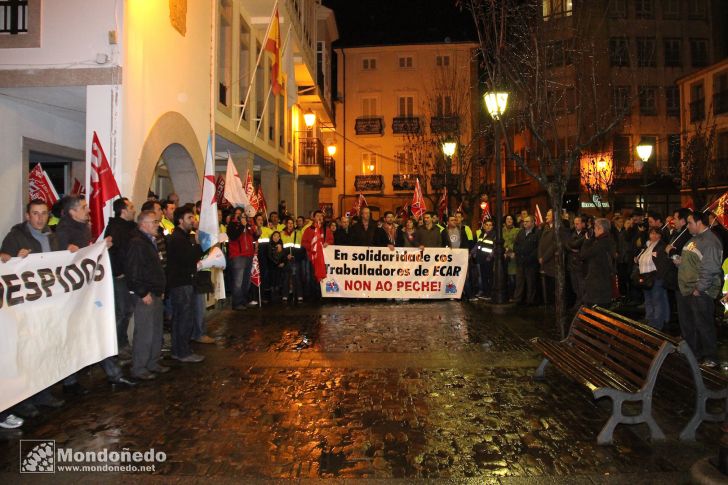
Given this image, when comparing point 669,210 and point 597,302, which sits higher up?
point 669,210

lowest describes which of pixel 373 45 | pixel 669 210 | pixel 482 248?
pixel 482 248

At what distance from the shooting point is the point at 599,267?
8930mm

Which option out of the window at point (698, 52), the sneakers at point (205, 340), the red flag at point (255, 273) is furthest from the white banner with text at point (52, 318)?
the window at point (698, 52)

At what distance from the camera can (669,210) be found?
3753cm

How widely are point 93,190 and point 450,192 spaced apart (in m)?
21.0

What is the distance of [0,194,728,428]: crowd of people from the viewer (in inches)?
288

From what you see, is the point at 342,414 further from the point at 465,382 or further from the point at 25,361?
the point at 25,361

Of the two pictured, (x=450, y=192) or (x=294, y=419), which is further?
(x=450, y=192)

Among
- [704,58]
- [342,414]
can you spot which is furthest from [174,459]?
[704,58]

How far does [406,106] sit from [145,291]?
131 ft

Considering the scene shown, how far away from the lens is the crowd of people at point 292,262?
24.0 feet

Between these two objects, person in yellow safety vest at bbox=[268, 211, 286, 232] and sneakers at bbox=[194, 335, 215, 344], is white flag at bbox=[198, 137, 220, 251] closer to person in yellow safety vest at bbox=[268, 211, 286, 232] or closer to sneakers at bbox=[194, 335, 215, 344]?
sneakers at bbox=[194, 335, 215, 344]

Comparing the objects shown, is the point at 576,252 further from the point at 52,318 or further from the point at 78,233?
the point at 52,318

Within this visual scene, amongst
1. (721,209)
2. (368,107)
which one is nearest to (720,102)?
(368,107)
